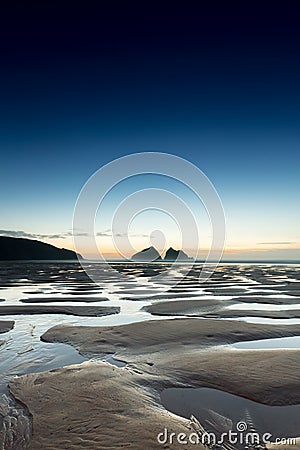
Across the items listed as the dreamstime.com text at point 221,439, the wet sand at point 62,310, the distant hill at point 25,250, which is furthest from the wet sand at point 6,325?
the distant hill at point 25,250

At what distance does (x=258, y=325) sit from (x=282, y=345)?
8.37 feet

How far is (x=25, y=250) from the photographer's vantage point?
16275 centimetres

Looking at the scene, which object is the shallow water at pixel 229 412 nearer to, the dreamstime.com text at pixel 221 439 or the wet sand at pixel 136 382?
the dreamstime.com text at pixel 221 439

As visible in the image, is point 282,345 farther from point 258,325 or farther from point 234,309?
point 234,309

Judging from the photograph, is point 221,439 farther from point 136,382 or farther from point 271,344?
point 271,344

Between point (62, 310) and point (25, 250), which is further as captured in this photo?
point (25, 250)

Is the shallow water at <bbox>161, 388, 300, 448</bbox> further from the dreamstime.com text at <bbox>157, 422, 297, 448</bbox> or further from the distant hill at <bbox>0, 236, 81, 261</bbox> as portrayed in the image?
the distant hill at <bbox>0, 236, 81, 261</bbox>

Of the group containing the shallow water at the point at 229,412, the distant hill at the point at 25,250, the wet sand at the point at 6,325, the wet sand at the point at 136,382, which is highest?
the distant hill at the point at 25,250

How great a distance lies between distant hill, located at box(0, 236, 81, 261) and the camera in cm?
14988

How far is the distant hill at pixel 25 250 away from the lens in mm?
149875

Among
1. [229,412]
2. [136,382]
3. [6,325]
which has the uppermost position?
[6,325]
